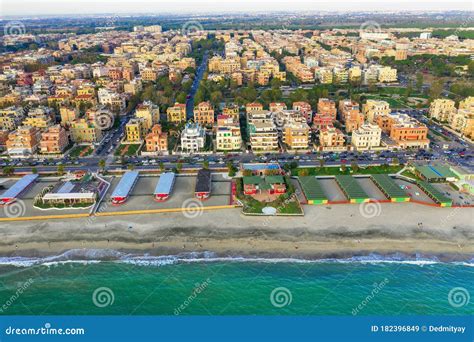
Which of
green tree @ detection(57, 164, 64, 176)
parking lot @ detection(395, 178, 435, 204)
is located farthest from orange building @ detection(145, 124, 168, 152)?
parking lot @ detection(395, 178, 435, 204)

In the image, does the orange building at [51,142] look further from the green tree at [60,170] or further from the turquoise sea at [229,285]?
the turquoise sea at [229,285]

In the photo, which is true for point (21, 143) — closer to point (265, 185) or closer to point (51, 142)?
point (51, 142)

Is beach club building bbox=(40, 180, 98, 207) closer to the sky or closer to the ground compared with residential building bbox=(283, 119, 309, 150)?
closer to the ground

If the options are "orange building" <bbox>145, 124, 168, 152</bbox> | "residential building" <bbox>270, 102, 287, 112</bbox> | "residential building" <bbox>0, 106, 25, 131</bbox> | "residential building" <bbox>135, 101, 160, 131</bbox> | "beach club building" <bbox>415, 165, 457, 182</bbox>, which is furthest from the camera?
"residential building" <bbox>270, 102, 287, 112</bbox>

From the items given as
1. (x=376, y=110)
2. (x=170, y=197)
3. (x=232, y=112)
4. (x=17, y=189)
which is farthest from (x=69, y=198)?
(x=376, y=110)

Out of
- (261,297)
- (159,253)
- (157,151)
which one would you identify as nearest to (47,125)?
(157,151)

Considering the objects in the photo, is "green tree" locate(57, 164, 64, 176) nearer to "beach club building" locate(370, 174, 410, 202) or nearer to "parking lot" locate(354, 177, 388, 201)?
"parking lot" locate(354, 177, 388, 201)
